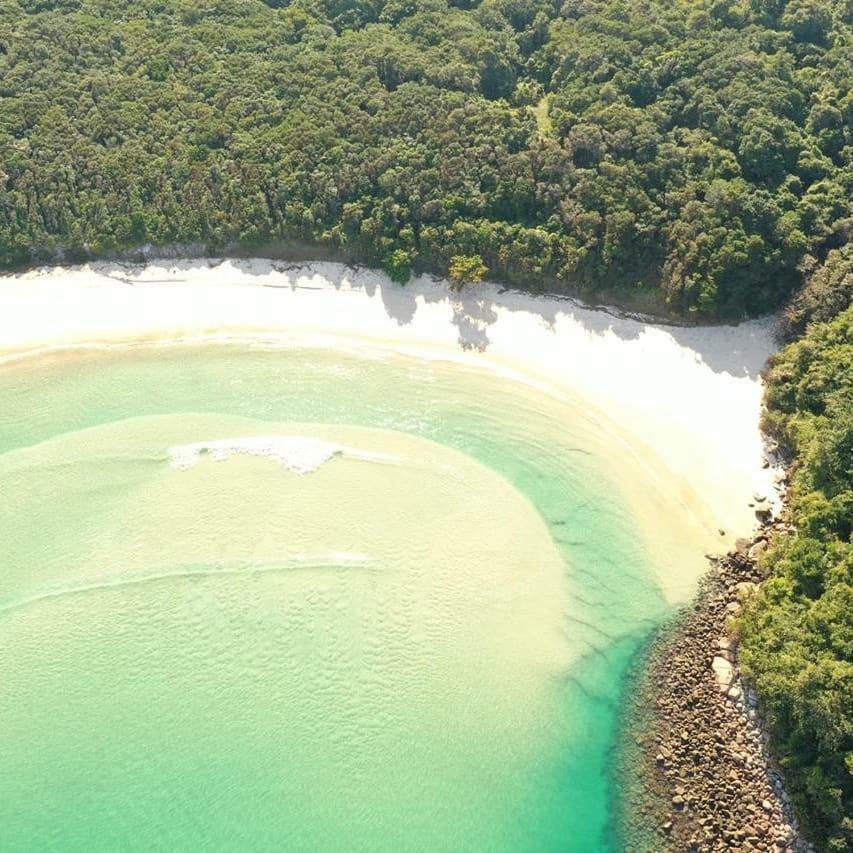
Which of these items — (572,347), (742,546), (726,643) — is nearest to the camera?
(726,643)

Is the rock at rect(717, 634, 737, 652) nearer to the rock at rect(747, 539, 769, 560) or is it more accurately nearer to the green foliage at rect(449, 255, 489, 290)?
the rock at rect(747, 539, 769, 560)

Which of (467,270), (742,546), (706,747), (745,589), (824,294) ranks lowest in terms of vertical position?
(706,747)

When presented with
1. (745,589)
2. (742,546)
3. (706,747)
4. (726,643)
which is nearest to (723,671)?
(726,643)

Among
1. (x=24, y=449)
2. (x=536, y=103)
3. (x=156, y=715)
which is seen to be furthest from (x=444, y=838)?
(x=536, y=103)

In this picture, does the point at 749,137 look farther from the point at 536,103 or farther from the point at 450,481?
the point at 450,481

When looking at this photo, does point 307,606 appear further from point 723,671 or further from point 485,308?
point 485,308

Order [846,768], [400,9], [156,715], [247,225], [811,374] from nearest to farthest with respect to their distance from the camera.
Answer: [846,768], [156,715], [811,374], [247,225], [400,9]
